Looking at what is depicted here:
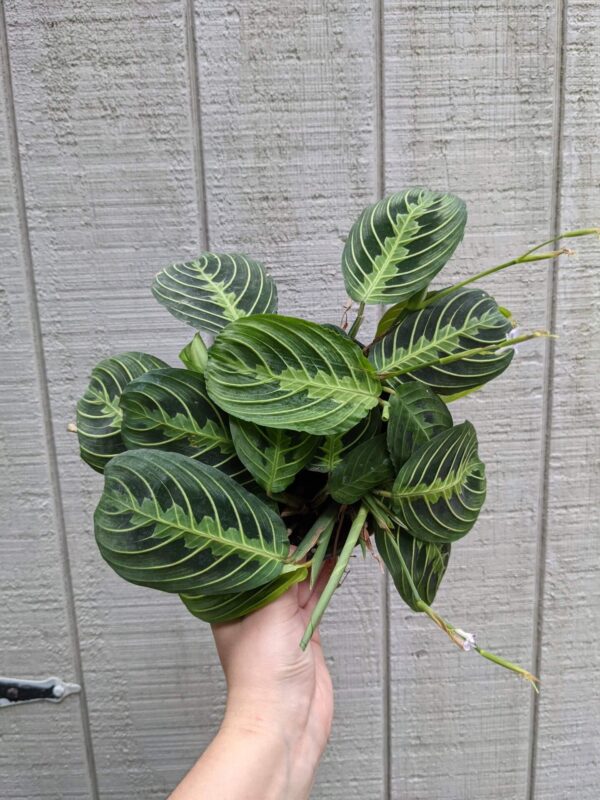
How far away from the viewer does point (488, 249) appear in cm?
91

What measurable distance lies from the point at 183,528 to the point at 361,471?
14 centimetres

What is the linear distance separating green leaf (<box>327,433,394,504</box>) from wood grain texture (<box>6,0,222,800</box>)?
437 mm

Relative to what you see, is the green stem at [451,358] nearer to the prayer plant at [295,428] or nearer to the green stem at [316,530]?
the prayer plant at [295,428]

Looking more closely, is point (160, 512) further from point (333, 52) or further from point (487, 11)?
point (487, 11)

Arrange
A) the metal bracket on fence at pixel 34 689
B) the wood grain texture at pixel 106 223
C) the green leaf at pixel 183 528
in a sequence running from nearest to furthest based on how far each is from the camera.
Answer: the green leaf at pixel 183 528 → the wood grain texture at pixel 106 223 → the metal bracket on fence at pixel 34 689

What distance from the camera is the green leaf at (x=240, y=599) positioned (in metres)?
0.54

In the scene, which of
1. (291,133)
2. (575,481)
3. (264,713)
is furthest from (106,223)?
(575,481)

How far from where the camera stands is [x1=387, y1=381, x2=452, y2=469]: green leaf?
0.52 meters

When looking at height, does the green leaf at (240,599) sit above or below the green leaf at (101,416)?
below

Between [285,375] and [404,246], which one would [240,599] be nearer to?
[285,375]

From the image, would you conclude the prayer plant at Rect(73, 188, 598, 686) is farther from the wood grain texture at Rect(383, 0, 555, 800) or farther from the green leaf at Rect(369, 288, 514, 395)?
the wood grain texture at Rect(383, 0, 555, 800)

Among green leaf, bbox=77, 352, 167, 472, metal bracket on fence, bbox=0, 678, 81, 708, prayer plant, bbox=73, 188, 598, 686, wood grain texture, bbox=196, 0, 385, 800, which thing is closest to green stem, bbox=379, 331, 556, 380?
prayer plant, bbox=73, 188, 598, 686

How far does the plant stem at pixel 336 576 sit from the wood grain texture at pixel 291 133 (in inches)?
16.3

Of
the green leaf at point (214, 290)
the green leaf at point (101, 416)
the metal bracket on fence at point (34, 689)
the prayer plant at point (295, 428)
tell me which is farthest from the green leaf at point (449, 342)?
the metal bracket on fence at point (34, 689)
